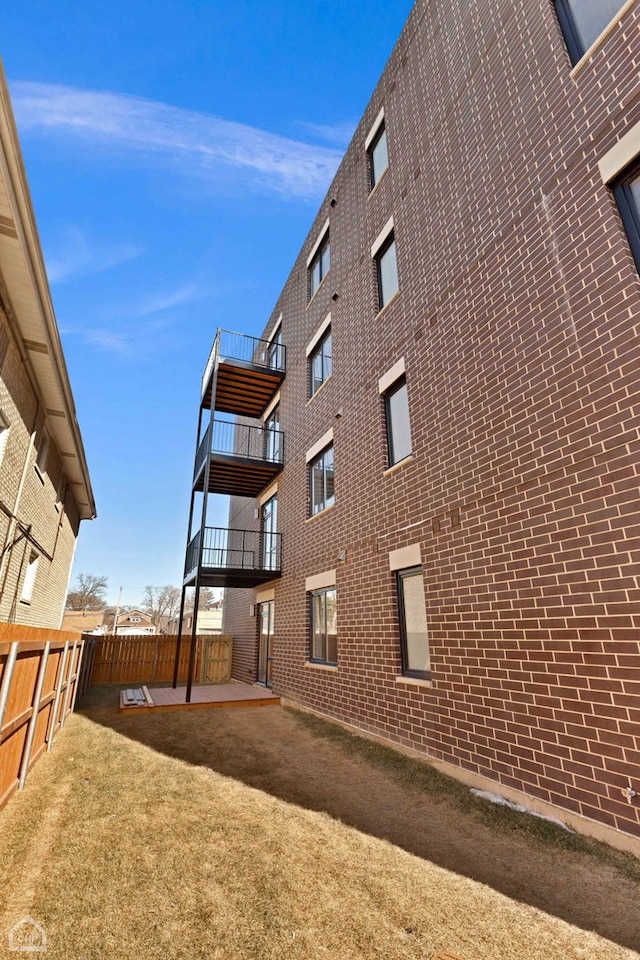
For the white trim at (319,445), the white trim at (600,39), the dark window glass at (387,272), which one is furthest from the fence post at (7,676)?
the white trim at (600,39)

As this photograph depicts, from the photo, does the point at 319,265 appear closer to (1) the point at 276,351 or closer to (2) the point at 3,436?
(1) the point at 276,351

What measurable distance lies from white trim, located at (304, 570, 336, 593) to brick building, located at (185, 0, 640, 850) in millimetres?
60

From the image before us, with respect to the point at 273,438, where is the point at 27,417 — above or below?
below

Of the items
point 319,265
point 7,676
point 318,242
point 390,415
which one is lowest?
point 7,676

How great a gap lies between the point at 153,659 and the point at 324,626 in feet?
31.9

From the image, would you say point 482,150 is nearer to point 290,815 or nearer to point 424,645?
point 424,645

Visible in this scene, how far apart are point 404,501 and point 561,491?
2938mm

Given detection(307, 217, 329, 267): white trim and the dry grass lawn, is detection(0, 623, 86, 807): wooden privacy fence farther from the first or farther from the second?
detection(307, 217, 329, 267): white trim

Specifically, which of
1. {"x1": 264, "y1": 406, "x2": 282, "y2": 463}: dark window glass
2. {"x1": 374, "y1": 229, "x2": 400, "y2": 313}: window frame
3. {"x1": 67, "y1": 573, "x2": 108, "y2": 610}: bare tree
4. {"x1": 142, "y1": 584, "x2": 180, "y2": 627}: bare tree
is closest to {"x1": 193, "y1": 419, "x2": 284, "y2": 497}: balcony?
{"x1": 264, "y1": 406, "x2": 282, "y2": 463}: dark window glass

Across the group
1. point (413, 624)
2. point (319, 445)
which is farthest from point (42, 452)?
point (413, 624)

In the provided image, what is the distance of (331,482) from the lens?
10.7 metres

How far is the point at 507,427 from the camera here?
548 cm

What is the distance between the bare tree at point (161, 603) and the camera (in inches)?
3375

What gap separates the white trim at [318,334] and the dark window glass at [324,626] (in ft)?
22.7
